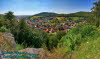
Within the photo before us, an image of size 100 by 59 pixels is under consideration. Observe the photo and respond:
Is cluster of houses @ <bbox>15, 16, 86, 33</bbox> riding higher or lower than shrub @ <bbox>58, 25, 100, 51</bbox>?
lower

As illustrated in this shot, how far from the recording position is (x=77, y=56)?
3.61 metres

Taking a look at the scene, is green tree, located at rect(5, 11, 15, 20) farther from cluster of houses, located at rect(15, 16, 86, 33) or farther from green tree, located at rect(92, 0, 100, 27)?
cluster of houses, located at rect(15, 16, 86, 33)

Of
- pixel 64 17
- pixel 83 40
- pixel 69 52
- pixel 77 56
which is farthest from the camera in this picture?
pixel 64 17

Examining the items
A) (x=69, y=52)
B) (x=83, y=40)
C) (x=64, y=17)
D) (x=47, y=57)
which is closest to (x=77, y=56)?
(x=69, y=52)

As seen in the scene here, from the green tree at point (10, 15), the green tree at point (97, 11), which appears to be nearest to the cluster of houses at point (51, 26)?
the green tree at point (10, 15)


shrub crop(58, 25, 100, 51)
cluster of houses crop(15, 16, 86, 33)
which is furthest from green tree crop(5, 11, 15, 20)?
cluster of houses crop(15, 16, 86, 33)

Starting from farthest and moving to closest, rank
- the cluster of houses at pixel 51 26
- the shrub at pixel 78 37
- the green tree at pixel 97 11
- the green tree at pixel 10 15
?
the cluster of houses at pixel 51 26
the green tree at pixel 10 15
the green tree at pixel 97 11
the shrub at pixel 78 37

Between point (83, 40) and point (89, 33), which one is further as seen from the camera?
point (89, 33)

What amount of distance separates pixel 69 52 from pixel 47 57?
1173 mm

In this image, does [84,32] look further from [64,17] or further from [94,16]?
[64,17]

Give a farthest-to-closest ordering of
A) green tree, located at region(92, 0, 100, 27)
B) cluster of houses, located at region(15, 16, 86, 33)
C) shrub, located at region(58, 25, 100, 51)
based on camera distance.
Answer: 1. cluster of houses, located at region(15, 16, 86, 33)
2. green tree, located at region(92, 0, 100, 27)
3. shrub, located at region(58, 25, 100, 51)

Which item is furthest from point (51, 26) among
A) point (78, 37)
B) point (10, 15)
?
point (78, 37)

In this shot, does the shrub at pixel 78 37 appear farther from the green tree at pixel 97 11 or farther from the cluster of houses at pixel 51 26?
the cluster of houses at pixel 51 26

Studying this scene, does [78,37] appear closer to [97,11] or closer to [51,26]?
[97,11]
